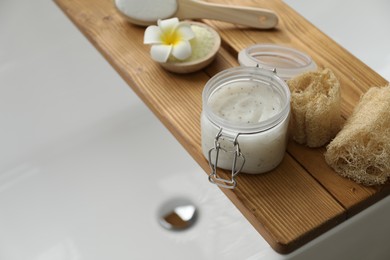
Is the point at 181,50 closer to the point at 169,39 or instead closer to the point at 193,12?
the point at 169,39

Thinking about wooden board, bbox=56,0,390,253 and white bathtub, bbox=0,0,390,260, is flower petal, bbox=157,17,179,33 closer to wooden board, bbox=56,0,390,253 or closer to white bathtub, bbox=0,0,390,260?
wooden board, bbox=56,0,390,253

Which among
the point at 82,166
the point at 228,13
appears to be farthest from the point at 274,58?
the point at 82,166

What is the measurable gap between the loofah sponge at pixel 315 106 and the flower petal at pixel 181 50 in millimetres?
208

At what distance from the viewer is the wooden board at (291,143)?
952 millimetres

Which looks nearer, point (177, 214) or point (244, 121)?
point (244, 121)

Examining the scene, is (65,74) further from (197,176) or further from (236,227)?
(236,227)

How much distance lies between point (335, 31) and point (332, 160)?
2.56 feet

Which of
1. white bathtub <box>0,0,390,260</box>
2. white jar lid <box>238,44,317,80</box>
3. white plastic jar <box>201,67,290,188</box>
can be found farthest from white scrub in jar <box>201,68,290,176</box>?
white bathtub <box>0,0,390,260</box>

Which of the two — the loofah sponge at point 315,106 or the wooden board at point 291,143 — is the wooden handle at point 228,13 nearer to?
the wooden board at point 291,143

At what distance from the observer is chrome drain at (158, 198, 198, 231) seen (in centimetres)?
154

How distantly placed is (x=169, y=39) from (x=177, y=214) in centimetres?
55

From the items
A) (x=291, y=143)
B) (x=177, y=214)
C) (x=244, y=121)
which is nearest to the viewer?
(x=244, y=121)

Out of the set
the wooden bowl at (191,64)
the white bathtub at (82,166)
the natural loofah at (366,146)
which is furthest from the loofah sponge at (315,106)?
the white bathtub at (82,166)

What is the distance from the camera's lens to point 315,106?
0.97 meters
